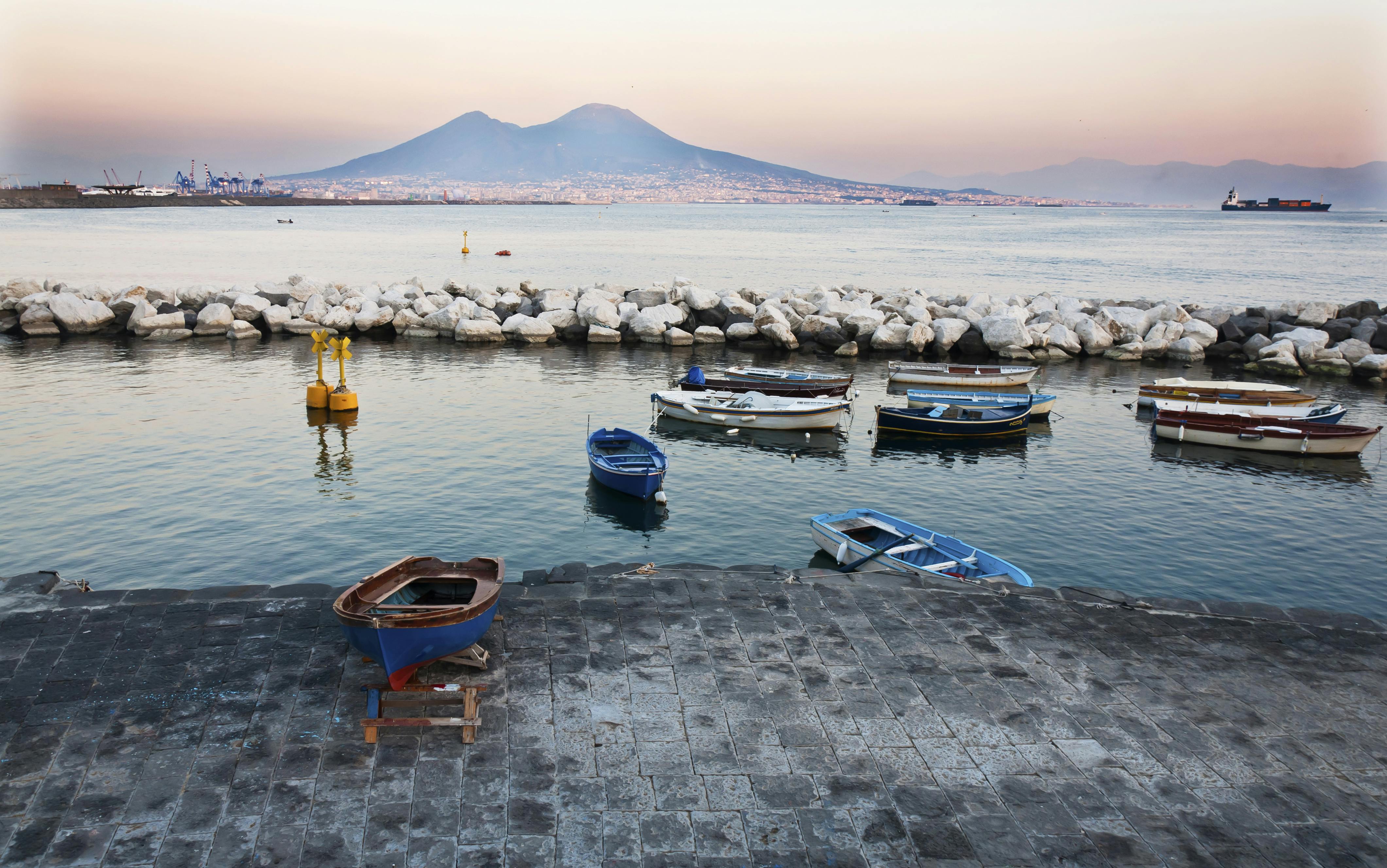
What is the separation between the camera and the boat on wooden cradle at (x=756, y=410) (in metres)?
25.7

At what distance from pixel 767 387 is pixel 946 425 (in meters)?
6.24

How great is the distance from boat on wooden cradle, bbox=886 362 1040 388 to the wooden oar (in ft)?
54.6

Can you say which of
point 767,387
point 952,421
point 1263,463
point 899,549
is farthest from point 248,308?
point 1263,463

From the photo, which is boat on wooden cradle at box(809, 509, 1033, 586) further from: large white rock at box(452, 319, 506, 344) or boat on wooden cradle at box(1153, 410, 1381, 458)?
large white rock at box(452, 319, 506, 344)

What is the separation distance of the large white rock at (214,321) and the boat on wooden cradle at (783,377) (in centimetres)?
2341

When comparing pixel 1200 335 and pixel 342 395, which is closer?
pixel 342 395

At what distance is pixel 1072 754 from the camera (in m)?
7.67

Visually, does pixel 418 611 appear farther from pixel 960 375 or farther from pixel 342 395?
pixel 960 375

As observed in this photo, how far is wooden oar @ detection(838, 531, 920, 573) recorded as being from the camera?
15.2m

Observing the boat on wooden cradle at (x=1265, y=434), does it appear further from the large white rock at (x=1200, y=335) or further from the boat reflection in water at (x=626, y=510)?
the boat reflection in water at (x=626, y=510)

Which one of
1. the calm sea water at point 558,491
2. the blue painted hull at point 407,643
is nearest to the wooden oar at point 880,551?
the calm sea water at point 558,491

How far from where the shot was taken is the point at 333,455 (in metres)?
22.2

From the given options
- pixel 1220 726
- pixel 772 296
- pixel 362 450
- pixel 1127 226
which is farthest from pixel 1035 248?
pixel 1220 726

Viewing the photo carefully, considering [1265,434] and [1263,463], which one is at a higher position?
[1265,434]
